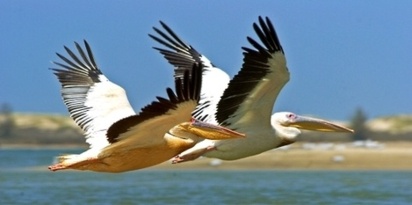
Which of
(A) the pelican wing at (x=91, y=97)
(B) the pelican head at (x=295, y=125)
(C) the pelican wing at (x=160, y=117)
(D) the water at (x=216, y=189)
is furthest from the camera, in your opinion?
(D) the water at (x=216, y=189)

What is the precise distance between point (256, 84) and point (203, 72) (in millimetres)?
1857

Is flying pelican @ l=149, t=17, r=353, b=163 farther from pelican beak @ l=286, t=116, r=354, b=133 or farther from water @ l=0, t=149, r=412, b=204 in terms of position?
water @ l=0, t=149, r=412, b=204

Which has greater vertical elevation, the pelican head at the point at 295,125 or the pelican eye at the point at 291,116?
the pelican eye at the point at 291,116

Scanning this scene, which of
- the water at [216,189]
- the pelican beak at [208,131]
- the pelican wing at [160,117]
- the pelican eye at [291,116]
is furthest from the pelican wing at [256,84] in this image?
the water at [216,189]

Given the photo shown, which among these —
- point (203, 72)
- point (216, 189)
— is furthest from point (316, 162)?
point (203, 72)

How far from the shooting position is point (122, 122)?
9703mm

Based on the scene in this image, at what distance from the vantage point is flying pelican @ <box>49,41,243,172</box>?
921 cm

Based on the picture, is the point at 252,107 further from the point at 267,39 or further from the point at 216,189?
the point at 216,189

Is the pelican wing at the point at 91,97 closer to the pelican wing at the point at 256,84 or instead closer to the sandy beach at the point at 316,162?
the pelican wing at the point at 256,84

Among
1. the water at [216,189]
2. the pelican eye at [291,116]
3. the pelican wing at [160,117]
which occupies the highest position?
the water at [216,189]

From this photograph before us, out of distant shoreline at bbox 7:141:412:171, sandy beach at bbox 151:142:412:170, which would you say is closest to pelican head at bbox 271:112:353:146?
distant shoreline at bbox 7:141:412:171

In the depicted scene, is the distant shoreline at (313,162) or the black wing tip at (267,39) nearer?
the black wing tip at (267,39)

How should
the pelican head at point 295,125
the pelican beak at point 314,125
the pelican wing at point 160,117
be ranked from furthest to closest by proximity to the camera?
the pelican beak at point 314,125
the pelican head at point 295,125
the pelican wing at point 160,117

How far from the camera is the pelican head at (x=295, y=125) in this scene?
1286 centimetres
